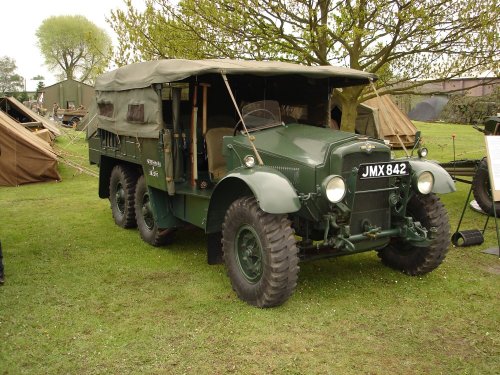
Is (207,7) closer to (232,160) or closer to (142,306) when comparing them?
(232,160)

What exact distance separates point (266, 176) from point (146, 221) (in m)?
2.77

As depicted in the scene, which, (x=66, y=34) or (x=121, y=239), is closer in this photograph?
(x=121, y=239)

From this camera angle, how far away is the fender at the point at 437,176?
5.02 meters

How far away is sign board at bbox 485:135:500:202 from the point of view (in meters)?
5.89

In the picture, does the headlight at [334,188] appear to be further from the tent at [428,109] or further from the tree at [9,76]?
the tree at [9,76]

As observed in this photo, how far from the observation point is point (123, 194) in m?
7.54

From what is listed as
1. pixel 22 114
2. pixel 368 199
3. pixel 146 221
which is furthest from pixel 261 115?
pixel 22 114

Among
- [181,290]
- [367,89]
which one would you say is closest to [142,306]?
[181,290]

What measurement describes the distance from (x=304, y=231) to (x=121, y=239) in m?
2.99

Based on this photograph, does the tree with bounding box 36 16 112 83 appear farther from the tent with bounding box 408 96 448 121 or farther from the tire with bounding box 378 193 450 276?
the tire with bounding box 378 193 450 276

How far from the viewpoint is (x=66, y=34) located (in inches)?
2611

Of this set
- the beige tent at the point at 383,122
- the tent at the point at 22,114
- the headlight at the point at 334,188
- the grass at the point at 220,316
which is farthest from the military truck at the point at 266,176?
the tent at the point at 22,114

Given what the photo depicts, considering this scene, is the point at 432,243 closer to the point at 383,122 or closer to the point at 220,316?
the point at 220,316

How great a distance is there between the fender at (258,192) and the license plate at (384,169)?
2.16 ft
